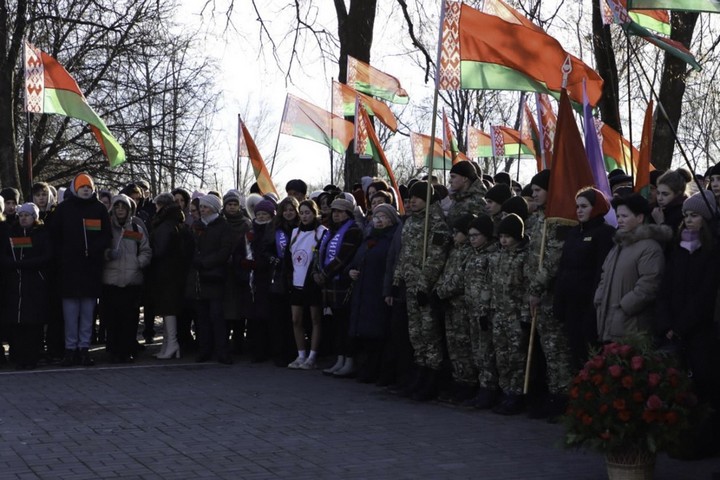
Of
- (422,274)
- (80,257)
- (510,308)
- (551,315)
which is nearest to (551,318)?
(551,315)

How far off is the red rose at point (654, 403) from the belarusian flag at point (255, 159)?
1058cm

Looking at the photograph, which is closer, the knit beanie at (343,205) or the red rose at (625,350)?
the red rose at (625,350)

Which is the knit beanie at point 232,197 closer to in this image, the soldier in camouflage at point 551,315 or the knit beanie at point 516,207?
the knit beanie at point 516,207

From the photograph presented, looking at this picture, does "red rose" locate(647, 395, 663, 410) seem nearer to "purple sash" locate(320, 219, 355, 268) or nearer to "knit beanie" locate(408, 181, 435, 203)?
"knit beanie" locate(408, 181, 435, 203)

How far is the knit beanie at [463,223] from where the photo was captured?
11.0 m

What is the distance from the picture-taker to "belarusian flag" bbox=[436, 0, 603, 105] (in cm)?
1189

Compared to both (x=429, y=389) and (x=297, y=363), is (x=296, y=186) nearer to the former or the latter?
(x=297, y=363)

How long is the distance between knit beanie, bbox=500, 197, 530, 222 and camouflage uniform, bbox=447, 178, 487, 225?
22.7 inches

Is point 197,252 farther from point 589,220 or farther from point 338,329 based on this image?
point 589,220

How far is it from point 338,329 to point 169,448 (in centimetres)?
451

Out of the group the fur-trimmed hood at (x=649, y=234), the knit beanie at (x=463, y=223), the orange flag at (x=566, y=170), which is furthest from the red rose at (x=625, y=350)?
the knit beanie at (x=463, y=223)

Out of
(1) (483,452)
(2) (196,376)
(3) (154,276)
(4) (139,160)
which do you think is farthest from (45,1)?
(1) (483,452)

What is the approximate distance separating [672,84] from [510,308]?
13286mm

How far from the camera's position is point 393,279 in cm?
1184
